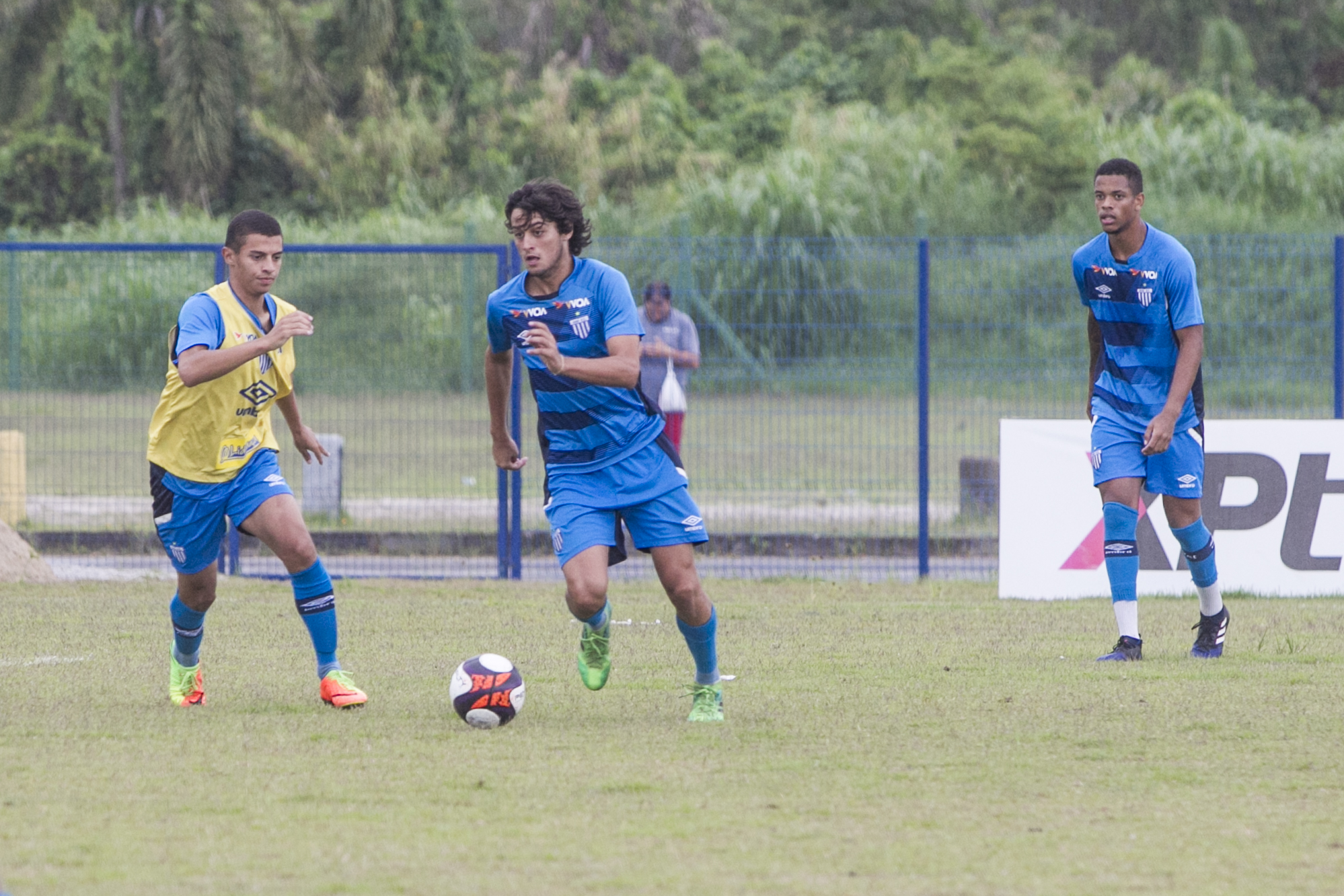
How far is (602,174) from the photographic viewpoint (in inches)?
1342

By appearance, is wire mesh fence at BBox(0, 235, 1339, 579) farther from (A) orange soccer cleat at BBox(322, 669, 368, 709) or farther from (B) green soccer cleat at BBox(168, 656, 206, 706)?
(A) orange soccer cleat at BBox(322, 669, 368, 709)

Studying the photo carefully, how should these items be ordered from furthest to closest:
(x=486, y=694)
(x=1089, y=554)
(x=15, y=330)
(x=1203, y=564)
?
1. (x=15, y=330)
2. (x=1089, y=554)
3. (x=1203, y=564)
4. (x=486, y=694)

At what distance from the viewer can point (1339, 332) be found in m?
12.1

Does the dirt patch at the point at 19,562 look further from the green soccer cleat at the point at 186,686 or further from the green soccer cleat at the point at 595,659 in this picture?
the green soccer cleat at the point at 595,659

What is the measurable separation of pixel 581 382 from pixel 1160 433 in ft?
9.69

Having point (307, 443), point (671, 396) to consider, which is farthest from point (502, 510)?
point (307, 443)

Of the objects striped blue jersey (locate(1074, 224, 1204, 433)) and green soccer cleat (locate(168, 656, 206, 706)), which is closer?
green soccer cleat (locate(168, 656, 206, 706))

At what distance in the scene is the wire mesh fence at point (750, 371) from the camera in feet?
40.3

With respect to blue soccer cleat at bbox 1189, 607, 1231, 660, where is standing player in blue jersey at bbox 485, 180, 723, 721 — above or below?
above

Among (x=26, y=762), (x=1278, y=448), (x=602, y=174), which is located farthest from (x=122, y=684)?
(x=602, y=174)

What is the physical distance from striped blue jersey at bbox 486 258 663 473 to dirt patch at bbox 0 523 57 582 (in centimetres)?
620

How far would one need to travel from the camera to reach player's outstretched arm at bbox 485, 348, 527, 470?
273 inches

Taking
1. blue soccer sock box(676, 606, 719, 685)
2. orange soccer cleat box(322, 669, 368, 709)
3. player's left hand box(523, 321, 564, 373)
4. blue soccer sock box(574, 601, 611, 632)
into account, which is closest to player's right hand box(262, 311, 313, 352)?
player's left hand box(523, 321, 564, 373)

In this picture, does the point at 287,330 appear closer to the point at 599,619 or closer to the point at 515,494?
the point at 599,619
